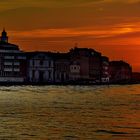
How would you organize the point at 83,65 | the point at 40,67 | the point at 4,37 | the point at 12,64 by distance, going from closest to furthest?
the point at 12,64 < the point at 40,67 < the point at 4,37 < the point at 83,65

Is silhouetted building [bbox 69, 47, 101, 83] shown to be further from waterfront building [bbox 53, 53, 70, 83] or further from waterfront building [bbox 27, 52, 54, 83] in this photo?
waterfront building [bbox 27, 52, 54, 83]

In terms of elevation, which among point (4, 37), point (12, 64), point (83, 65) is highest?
point (4, 37)

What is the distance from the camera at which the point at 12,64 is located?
162m

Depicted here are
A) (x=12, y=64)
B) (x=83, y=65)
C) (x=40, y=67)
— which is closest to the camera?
(x=12, y=64)

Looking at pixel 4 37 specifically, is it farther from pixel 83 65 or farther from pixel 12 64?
pixel 83 65

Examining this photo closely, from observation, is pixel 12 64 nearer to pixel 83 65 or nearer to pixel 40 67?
pixel 40 67

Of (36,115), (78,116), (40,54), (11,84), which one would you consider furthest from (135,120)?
(40,54)

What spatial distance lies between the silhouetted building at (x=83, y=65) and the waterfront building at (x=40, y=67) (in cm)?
1398

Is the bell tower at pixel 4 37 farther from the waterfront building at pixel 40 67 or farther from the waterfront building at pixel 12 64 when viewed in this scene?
the waterfront building at pixel 40 67

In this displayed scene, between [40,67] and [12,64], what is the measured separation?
34.0 feet

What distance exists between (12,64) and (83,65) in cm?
3633

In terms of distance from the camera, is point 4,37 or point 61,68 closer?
point 61,68

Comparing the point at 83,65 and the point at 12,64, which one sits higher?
the point at 83,65

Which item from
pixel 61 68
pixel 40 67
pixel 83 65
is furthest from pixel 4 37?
pixel 83 65
